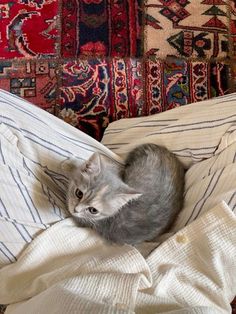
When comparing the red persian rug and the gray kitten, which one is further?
the red persian rug

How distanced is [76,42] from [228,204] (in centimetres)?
74

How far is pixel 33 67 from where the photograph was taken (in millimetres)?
1350

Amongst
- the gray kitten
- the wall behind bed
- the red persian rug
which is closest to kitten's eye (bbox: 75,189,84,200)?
the gray kitten

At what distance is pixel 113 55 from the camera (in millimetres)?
1378

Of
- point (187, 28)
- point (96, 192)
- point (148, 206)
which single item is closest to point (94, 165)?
point (96, 192)

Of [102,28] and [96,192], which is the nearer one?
[96,192]

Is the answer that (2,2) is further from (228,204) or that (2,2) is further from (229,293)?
(229,293)

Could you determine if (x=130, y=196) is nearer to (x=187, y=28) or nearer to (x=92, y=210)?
(x=92, y=210)

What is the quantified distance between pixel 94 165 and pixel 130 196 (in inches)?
4.1

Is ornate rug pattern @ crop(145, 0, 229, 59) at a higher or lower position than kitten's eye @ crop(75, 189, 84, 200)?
higher

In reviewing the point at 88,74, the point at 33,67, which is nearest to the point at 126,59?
the point at 88,74

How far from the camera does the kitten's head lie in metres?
0.95

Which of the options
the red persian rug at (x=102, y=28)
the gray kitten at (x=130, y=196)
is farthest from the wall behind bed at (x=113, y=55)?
the gray kitten at (x=130, y=196)

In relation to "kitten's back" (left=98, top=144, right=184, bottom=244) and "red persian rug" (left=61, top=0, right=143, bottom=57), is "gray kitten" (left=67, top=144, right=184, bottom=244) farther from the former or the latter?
"red persian rug" (left=61, top=0, right=143, bottom=57)
